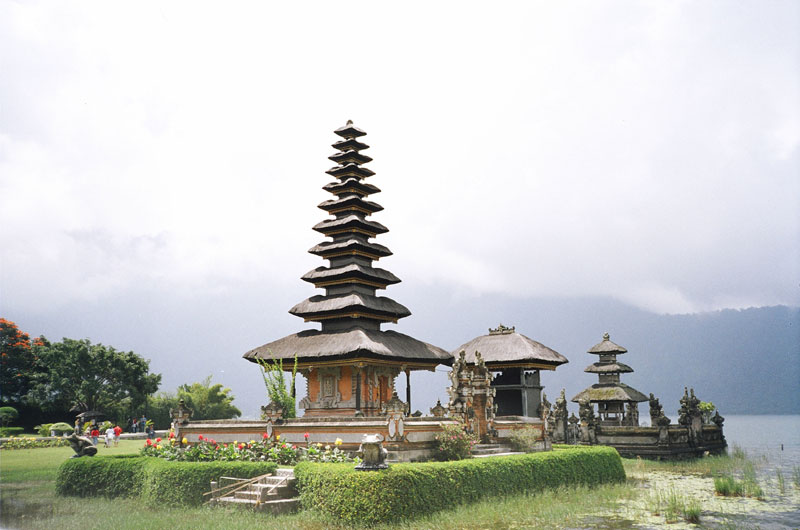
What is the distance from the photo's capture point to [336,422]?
23.5m

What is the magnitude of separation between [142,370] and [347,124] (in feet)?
103

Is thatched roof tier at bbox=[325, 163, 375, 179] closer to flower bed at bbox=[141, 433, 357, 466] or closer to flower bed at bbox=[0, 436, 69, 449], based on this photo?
flower bed at bbox=[141, 433, 357, 466]

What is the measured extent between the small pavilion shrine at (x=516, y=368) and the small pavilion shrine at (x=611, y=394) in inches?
250

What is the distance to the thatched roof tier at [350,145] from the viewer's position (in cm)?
3756

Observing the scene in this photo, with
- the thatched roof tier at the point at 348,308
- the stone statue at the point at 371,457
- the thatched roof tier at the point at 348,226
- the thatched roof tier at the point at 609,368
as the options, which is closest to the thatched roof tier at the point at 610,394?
the thatched roof tier at the point at 609,368

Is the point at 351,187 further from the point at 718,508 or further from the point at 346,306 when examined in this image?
the point at 718,508

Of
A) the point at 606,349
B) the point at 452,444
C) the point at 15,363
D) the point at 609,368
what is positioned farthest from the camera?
the point at 15,363

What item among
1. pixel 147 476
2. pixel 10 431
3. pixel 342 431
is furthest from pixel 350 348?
pixel 10 431

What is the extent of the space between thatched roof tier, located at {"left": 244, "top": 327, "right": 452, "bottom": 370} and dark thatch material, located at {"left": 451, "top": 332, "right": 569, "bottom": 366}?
5.94 metres

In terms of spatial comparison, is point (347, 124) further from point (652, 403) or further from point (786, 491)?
point (786, 491)

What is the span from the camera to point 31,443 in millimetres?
40500

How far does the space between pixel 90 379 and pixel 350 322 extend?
30.1 metres

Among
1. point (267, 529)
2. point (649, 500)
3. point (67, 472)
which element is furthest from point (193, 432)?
point (649, 500)

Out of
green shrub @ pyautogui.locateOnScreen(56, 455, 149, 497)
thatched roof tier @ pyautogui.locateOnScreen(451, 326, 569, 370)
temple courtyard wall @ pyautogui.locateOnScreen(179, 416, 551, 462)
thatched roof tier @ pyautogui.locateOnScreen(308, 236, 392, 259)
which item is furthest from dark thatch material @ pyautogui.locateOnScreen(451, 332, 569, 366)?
green shrub @ pyautogui.locateOnScreen(56, 455, 149, 497)
